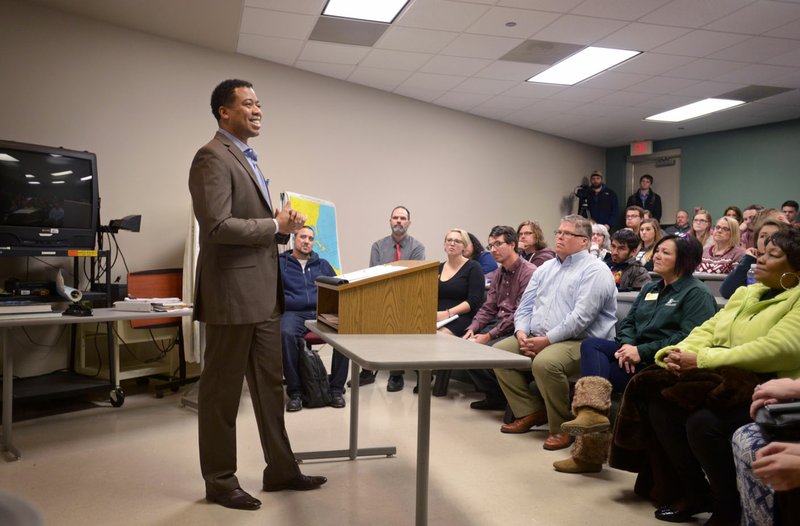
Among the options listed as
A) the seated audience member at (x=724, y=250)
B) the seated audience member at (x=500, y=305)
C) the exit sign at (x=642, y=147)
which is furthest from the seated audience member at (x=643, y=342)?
the exit sign at (x=642, y=147)

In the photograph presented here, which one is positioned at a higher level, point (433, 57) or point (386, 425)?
point (433, 57)

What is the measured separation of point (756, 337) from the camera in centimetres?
212

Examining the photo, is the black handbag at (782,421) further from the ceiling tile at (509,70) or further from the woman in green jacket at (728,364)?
the ceiling tile at (509,70)

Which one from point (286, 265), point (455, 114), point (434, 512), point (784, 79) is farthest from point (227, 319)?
point (784, 79)

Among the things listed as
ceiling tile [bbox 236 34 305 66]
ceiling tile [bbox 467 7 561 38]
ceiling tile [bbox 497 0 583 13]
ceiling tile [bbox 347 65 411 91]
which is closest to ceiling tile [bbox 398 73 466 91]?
ceiling tile [bbox 347 65 411 91]

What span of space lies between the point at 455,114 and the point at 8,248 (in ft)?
17.0

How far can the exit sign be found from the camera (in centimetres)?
914

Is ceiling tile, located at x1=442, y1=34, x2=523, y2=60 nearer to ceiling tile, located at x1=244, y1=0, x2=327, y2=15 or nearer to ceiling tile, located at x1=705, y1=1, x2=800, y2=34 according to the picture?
ceiling tile, located at x1=244, y1=0, x2=327, y2=15

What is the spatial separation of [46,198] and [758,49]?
19.1 feet

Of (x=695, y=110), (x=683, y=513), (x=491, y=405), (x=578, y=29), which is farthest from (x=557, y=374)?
(x=695, y=110)

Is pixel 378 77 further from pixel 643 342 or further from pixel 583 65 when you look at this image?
pixel 643 342

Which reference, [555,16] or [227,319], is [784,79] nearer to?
[555,16]

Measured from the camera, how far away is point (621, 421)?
2371mm

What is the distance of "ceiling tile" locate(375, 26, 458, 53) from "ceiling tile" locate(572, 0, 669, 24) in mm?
1095
